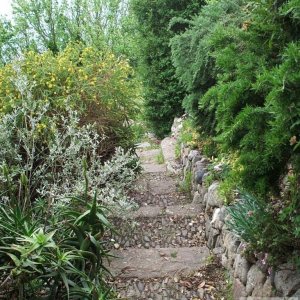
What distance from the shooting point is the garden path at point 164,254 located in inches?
133

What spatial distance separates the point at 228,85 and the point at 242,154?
1.41 feet

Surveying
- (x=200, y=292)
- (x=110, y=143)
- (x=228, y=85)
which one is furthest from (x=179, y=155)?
(x=228, y=85)

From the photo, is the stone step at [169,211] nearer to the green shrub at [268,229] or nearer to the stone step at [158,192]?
the stone step at [158,192]

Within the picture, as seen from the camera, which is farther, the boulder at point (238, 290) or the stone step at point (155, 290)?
the stone step at point (155, 290)

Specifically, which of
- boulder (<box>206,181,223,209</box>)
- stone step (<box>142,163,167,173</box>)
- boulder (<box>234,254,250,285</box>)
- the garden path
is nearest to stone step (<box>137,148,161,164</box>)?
stone step (<box>142,163,167,173</box>)

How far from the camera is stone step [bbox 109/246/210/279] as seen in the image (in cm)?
360

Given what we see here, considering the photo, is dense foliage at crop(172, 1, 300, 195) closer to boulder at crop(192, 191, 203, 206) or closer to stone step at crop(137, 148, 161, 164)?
boulder at crop(192, 191, 203, 206)

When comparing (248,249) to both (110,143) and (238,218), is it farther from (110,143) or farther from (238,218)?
(110,143)

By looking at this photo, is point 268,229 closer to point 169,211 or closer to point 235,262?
point 235,262

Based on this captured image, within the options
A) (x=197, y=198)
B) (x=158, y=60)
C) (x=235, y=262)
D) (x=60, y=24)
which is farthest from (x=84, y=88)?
(x=60, y=24)

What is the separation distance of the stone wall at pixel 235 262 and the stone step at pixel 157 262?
0.67ft

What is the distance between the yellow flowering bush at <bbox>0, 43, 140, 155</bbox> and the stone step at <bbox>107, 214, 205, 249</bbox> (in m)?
1.15

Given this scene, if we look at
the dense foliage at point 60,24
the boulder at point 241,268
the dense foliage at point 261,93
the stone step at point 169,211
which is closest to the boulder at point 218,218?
the boulder at point 241,268

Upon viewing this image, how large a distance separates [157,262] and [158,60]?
6.15 metres
